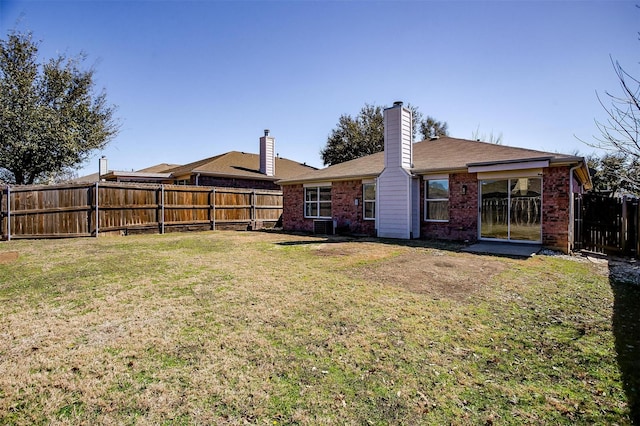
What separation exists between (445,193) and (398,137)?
2.73m

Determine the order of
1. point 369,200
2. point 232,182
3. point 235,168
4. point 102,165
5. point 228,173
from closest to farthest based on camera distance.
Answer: point 369,200
point 228,173
point 232,182
point 235,168
point 102,165

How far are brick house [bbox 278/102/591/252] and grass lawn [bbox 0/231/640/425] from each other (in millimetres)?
3922

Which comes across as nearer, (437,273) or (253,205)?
(437,273)

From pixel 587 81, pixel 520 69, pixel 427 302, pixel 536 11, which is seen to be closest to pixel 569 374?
pixel 427 302

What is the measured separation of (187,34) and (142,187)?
643 cm

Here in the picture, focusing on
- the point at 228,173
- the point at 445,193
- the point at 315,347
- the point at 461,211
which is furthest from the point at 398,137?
the point at 228,173

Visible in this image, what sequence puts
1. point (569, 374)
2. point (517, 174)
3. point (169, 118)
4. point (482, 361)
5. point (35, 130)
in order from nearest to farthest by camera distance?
point (569, 374)
point (482, 361)
point (517, 174)
point (35, 130)
point (169, 118)

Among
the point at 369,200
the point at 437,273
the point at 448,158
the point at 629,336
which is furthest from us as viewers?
the point at 369,200

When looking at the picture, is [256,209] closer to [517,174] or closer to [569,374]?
[517,174]

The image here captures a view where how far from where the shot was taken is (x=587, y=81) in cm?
907

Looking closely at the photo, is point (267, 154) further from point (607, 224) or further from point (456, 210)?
point (607, 224)

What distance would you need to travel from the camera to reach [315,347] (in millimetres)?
3352

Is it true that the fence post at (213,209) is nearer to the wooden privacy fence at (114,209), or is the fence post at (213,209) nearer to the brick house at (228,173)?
the wooden privacy fence at (114,209)

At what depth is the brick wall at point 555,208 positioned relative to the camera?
30.4ft
